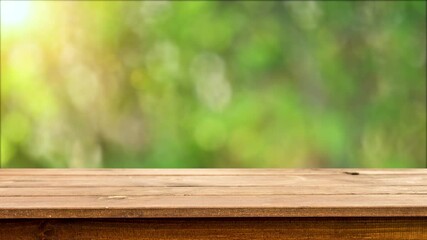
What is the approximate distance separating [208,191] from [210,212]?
0.56 feet

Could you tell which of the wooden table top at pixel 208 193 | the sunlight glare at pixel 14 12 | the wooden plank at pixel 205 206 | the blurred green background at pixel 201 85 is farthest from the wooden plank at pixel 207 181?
the sunlight glare at pixel 14 12

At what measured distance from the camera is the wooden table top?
1.24 metres

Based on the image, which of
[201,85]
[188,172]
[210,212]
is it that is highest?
[210,212]

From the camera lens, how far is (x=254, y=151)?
3402 mm

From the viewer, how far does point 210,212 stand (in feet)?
4.10

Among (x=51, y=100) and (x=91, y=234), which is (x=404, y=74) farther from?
(x=91, y=234)

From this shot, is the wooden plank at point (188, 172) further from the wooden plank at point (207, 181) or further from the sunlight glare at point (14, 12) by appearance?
the sunlight glare at point (14, 12)

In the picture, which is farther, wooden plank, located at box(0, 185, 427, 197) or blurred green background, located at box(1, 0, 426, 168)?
blurred green background, located at box(1, 0, 426, 168)

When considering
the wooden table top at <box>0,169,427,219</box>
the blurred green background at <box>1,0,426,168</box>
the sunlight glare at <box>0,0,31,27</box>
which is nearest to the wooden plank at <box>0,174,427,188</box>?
the wooden table top at <box>0,169,427,219</box>

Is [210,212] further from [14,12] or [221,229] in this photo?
[14,12]

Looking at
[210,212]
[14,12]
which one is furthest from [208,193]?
[14,12]

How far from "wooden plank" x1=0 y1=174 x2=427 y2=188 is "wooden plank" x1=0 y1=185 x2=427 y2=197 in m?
0.05

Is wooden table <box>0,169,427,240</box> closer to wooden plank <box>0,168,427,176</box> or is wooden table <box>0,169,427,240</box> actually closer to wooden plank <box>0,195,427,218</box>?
wooden plank <box>0,195,427,218</box>

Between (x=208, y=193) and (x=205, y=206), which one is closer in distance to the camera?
(x=205, y=206)
